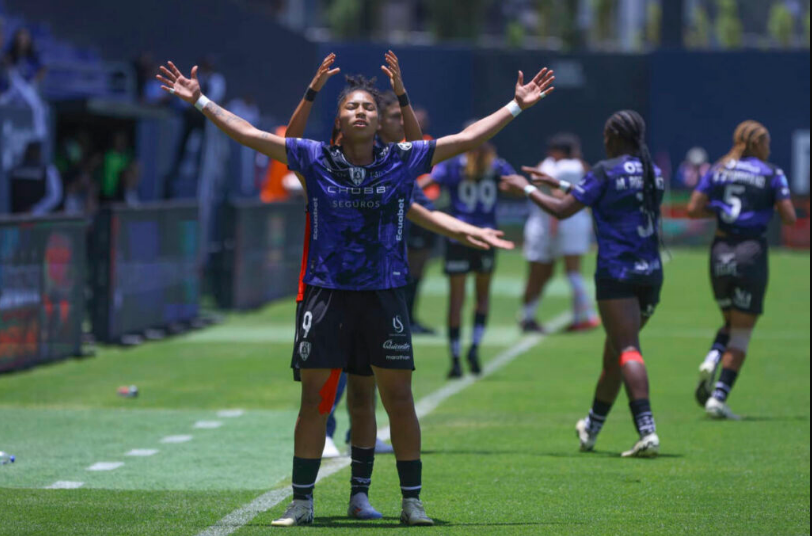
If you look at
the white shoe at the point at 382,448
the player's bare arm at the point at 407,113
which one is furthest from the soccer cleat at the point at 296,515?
the white shoe at the point at 382,448

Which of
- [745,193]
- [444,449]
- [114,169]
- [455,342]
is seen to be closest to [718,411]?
[745,193]

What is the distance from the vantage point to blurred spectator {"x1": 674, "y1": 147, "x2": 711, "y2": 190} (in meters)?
42.8

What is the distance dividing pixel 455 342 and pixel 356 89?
6.44m

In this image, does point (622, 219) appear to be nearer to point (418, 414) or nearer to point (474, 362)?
point (418, 414)

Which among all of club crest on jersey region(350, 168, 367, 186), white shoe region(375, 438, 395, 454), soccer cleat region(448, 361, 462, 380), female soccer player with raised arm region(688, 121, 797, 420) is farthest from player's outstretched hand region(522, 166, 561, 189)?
soccer cleat region(448, 361, 462, 380)

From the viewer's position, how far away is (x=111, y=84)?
22.8 meters

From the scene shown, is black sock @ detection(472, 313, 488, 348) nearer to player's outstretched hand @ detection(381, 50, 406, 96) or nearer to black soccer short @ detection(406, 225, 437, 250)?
black soccer short @ detection(406, 225, 437, 250)

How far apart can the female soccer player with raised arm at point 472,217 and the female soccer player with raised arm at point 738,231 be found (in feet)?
9.57

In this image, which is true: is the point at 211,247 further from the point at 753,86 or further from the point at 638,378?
the point at 753,86

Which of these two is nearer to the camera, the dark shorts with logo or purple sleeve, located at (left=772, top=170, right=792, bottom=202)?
the dark shorts with logo

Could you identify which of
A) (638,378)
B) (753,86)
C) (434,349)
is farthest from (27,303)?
(753,86)

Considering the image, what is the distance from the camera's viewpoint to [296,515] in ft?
21.6

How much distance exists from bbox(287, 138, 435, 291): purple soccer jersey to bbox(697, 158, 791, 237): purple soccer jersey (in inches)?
176

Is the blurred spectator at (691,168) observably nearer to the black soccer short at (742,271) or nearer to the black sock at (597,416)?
the black soccer short at (742,271)
